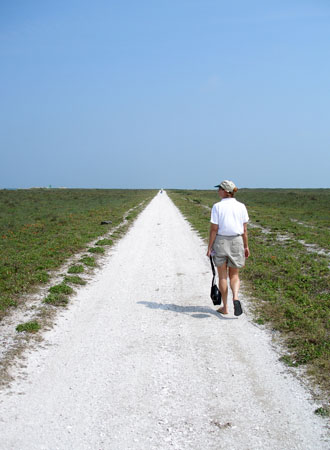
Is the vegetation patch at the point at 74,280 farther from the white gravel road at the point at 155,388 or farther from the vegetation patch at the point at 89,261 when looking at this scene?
the vegetation patch at the point at 89,261

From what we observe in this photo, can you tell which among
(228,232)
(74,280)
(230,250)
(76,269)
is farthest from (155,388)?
(76,269)

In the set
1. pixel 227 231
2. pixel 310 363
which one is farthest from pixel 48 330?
pixel 310 363

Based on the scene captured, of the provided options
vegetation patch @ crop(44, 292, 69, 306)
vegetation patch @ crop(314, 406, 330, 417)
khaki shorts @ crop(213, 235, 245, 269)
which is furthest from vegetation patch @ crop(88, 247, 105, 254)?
vegetation patch @ crop(314, 406, 330, 417)

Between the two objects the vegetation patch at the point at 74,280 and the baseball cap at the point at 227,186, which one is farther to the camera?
the vegetation patch at the point at 74,280

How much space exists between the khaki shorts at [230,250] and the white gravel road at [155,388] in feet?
3.75

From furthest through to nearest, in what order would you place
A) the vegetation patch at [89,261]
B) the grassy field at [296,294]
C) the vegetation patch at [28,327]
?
1. the vegetation patch at [89,261]
2. the vegetation patch at [28,327]
3. the grassy field at [296,294]

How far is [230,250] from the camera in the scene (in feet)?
22.6

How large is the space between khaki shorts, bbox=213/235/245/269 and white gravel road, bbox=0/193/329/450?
1.14 m

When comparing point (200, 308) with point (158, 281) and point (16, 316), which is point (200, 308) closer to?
point (158, 281)

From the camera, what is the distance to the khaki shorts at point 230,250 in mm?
6855

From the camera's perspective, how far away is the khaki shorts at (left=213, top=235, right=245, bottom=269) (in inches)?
270

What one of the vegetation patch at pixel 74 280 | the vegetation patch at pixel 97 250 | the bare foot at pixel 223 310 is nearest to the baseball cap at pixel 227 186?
the bare foot at pixel 223 310

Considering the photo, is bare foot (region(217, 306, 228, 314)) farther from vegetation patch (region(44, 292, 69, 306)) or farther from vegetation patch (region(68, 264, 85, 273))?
vegetation patch (region(68, 264, 85, 273))

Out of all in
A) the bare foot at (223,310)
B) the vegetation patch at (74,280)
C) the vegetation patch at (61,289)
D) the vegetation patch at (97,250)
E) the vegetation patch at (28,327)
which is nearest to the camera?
the vegetation patch at (28,327)
